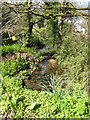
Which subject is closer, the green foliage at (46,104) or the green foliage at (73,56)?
the green foliage at (46,104)

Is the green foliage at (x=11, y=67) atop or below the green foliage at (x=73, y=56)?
below

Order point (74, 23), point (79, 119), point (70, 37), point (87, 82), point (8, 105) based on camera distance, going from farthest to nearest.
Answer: point (74, 23)
point (70, 37)
point (87, 82)
point (8, 105)
point (79, 119)

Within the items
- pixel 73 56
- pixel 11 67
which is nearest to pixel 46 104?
pixel 11 67

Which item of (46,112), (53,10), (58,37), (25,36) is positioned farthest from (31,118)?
(25,36)

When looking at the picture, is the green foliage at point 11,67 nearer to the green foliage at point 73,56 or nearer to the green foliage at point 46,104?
the green foliage at point 73,56

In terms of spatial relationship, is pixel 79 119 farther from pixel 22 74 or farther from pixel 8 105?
pixel 22 74

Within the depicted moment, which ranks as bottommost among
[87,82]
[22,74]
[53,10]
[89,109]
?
[22,74]

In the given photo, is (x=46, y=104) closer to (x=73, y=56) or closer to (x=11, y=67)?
(x=11, y=67)

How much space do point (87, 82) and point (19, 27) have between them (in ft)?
29.6

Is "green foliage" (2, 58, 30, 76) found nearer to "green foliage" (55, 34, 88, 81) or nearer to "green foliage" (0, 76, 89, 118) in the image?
"green foliage" (55, 34, 88, 81)

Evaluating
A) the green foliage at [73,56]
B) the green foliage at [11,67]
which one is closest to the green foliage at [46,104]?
the green foliage at [73,56]

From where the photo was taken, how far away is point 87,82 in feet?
A: 15.4

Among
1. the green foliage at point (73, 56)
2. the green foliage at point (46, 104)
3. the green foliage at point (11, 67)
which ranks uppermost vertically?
the green foliage at point (46, 104)

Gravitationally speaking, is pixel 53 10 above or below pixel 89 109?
above
